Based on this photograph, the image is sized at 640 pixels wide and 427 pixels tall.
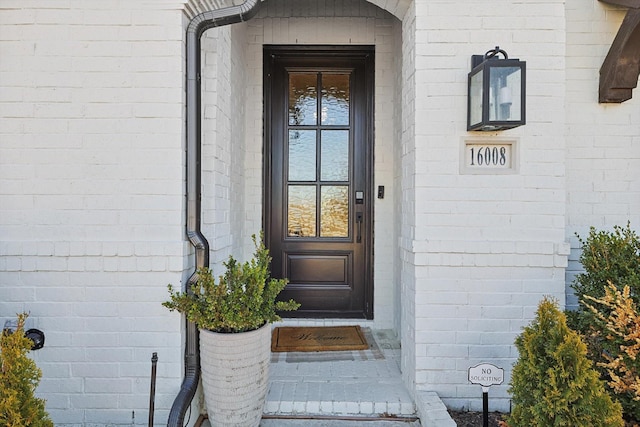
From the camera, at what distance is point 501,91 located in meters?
2.03

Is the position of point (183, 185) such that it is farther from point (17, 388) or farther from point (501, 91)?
point (501, 91)

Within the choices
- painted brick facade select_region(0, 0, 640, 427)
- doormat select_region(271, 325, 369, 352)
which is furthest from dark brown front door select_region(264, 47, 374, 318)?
painted brick facade select_region(0, 0, 640, 427)

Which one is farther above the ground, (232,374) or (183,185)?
(183,185)

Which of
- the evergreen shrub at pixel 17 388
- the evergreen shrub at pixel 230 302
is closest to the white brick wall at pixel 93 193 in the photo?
the evergreen shrub at pixel 230 302

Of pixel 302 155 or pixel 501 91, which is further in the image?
pixel 302 155

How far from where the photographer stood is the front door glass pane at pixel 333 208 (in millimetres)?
3562

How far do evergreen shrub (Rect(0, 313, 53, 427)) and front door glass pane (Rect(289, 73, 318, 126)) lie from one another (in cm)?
255

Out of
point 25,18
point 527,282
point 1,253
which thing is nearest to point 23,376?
point 1,253

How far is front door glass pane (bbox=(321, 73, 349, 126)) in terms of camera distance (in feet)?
11.7

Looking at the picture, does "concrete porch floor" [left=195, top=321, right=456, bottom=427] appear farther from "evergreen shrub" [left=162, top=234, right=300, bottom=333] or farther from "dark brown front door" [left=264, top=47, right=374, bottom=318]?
"dark brown front door" [left=264, top=47, right=374, bottom=318]

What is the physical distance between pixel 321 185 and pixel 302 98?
767mm

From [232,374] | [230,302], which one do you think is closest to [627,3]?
[230,302]

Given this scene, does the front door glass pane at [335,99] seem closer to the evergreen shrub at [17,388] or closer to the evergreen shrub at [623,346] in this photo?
the evergreen shrub at [623,346]

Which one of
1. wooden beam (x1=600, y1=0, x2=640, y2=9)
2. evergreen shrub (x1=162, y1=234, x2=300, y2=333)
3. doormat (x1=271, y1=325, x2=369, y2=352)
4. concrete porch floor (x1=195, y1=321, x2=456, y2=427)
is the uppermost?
wooden beam (x1=600, y1=0, x2=640, y2=9)
